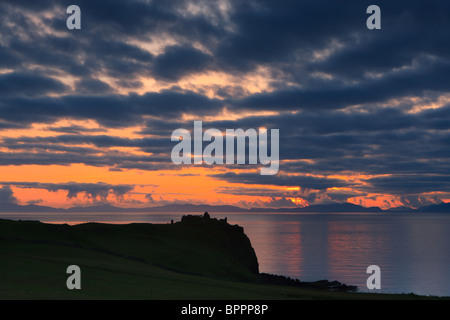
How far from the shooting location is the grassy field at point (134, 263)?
4216 centimetres

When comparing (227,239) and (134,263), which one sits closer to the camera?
(134,263)

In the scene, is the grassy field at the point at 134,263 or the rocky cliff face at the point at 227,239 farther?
the rocky cliff face at the point at 227,239

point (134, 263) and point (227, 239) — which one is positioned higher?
point (134, 263)

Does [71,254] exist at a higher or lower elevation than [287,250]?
higher

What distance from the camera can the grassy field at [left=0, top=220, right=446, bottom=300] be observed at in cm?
4216

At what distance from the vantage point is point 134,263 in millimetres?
70250

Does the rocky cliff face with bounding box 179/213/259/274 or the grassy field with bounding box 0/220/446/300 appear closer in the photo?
the grassy field with bounding box 0/220/446/300
